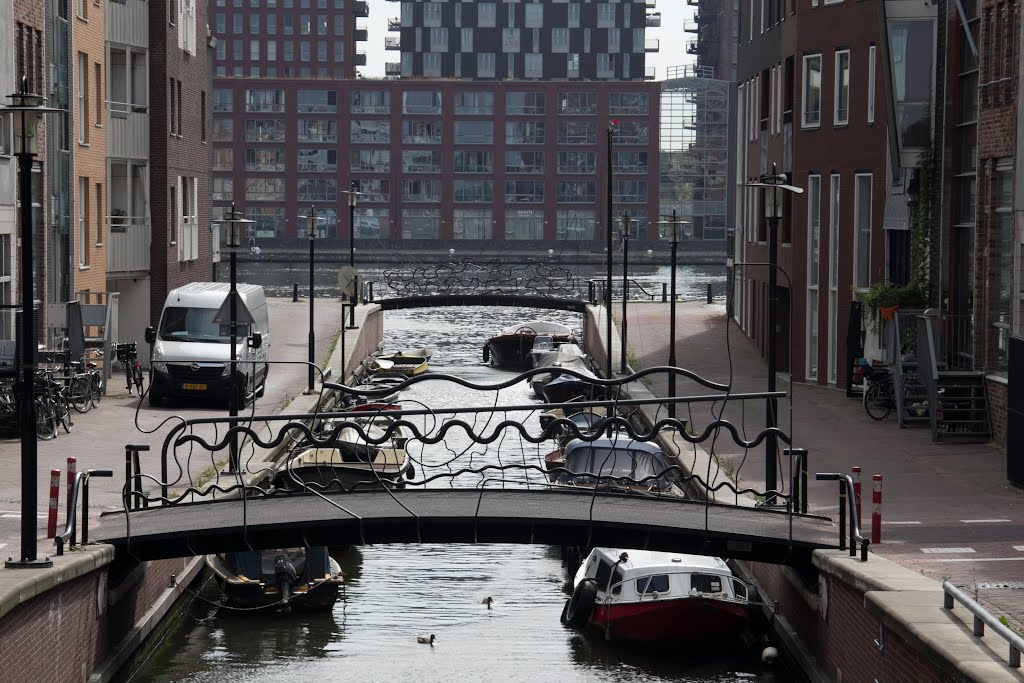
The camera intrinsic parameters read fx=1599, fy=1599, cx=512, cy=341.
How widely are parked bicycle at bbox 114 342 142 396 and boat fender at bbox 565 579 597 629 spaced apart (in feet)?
53.6

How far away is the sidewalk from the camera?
57.5 ft

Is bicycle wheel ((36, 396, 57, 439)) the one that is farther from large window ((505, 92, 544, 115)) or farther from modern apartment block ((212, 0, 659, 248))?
large window ((505, 92, 544, 115))

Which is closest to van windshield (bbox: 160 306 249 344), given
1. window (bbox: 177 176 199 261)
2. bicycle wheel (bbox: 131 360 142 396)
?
bicycle wheel (bbox: 131 360 142 396)

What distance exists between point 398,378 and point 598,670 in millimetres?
34105

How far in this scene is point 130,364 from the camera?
3650cm

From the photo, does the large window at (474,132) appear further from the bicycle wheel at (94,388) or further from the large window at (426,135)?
the bicycle wheel at (94,388)

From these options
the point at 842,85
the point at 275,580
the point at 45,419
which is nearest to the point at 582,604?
the point at 275,580

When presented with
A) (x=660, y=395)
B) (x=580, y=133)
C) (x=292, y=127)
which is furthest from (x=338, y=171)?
(x=660, y=395)

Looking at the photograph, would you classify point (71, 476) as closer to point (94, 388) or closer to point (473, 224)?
point (94, 388)

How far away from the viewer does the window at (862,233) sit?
3753cm

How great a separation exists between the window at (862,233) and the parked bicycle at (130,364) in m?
16.7

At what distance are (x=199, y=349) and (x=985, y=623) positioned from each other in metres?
25.3

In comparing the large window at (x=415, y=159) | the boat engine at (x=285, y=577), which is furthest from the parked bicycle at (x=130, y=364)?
the large window at (x=415, y=159)

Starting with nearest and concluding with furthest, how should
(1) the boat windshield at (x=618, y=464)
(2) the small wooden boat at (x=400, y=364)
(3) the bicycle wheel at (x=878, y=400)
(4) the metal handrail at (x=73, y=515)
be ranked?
(4) the metal handrail at (x=73, y=515) → (1) the boat windshield at (x=618, y=464) → (3) the bicycle wheel at (x=878, y=400) → (2) the small wooden boat at (x=400, y=364)
